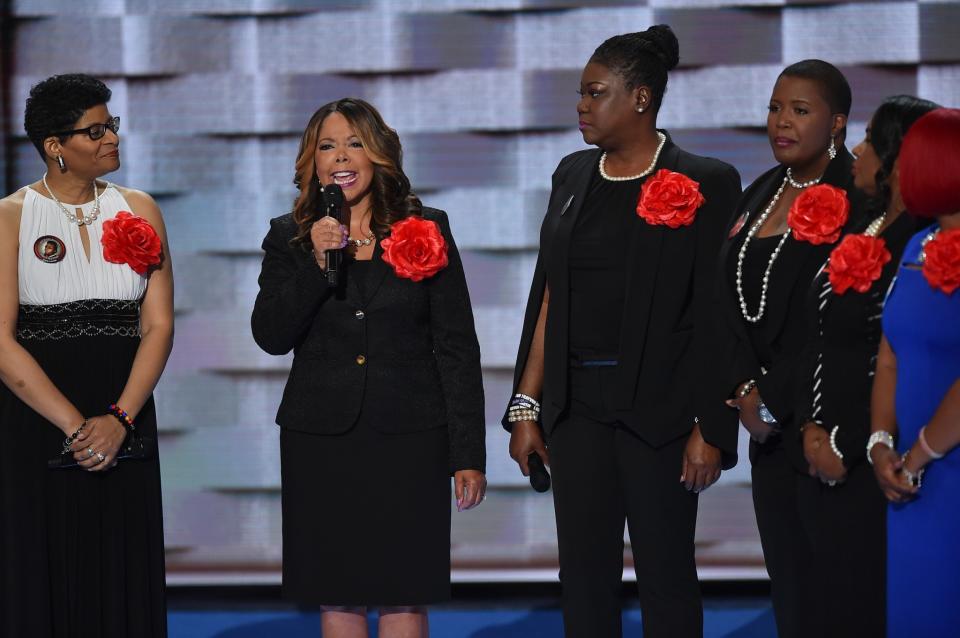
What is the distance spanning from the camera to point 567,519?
3209mm

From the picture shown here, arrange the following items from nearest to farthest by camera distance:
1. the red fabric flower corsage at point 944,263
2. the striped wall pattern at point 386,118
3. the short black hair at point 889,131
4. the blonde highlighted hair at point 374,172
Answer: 1. the red fabric flower corsage at point 944,263
2. the short black hair at point 889,131
3. the blonde highlighted hair at point 374,172
4. the striped wall pattern at point 386,118

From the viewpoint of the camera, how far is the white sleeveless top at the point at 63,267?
3256 mm

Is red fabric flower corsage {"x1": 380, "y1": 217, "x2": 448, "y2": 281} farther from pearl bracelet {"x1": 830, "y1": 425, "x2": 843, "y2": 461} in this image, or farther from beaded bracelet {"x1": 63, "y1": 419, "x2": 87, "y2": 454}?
pearl bracelet {"x1": 830, "y1": 425, "x2": 843, "y2": 461}

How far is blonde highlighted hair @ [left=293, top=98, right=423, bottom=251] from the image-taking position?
3.19 meters

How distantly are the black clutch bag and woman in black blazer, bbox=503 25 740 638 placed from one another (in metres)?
0.98

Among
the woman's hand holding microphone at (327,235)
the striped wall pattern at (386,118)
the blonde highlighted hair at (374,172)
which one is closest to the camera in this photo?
the woman's hand holding microphone at (327,235)

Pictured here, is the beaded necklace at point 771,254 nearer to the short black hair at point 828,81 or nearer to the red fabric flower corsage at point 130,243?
the short black hair at point 828,81

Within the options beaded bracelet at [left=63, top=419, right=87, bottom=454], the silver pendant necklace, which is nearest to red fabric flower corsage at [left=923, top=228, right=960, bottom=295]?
the silver pendant necklace

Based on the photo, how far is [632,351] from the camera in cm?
310

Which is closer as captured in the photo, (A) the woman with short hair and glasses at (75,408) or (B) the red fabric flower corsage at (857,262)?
(B) the red fabric flower corsage at (857,262)

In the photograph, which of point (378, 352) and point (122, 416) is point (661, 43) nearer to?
point (378, 352)

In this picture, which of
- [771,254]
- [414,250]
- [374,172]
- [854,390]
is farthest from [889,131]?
[374,172]

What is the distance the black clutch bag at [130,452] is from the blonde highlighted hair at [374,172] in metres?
0.69

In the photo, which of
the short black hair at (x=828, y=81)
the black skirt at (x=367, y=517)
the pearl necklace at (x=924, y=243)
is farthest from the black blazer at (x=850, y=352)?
the black skirt at (x=367, y=517)
